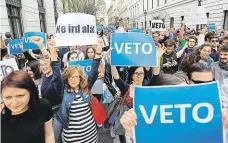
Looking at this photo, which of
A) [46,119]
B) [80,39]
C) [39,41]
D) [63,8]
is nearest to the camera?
[46,119]

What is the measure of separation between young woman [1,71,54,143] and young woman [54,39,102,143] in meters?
0.78

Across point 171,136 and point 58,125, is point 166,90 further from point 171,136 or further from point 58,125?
point 58,125

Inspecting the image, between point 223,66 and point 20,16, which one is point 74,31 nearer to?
point 223,66

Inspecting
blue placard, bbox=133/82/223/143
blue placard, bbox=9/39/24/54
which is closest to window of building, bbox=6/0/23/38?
blue placard, bbox=9/39/24/54

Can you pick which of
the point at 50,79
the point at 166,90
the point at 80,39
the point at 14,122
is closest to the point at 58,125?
the point at 50,79

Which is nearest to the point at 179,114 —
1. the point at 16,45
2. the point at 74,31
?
the point at 74,31

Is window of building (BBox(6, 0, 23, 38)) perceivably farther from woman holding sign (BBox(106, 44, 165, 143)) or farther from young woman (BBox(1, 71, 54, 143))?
young woman (BBox(1, 71, 54, 143))

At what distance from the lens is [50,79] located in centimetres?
278

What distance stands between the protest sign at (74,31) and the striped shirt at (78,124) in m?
1.21

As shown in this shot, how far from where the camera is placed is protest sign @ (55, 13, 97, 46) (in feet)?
12.0

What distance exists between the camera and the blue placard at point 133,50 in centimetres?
301

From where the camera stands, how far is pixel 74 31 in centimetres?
372

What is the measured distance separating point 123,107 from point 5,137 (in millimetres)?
1444

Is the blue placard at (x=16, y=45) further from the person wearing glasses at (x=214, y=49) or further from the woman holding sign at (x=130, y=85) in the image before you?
the person wearing glasses at (x=214, y=49)
